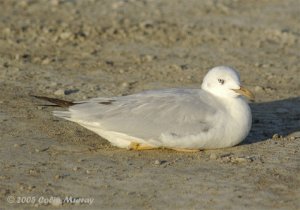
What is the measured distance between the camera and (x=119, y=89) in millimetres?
11125

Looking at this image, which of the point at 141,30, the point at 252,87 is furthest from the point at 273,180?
the point at 141,30

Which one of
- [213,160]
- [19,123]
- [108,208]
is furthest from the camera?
[19,123]

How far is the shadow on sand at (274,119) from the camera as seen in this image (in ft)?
30.6

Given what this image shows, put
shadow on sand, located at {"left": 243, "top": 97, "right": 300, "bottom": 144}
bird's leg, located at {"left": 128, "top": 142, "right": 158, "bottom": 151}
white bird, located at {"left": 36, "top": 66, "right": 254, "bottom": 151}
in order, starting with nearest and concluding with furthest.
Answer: white bird, located at {"left": 36, "top": 66, "right": 254, "bottom": 151}, bird's leg, located at {"left": 128, "top": 142, "right": 158, "bottom": 151}, shadow on sand, located at {"left": 243, "top": 97, "right": 300, "bottom": 144}

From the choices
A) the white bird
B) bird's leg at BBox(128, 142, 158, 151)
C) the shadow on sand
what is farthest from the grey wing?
the shadow on sand

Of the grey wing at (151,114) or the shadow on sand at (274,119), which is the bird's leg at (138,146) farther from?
the shadow on sand at (274,119)

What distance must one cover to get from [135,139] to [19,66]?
Answer: 4054mm

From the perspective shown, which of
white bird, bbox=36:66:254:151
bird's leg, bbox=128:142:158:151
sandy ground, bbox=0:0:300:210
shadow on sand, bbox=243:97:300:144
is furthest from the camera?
shadow on sand, bbox=243:97:300:144

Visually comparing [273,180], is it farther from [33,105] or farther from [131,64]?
[131,64]

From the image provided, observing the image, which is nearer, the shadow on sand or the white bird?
the white bird

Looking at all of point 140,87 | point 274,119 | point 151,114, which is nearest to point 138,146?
point 151,114

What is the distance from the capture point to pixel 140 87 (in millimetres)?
11273

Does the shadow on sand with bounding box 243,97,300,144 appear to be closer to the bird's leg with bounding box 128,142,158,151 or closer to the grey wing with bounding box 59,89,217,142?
the grey wing with bounding box 59,89,217,142

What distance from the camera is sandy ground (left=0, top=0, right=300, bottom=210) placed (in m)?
7.32
